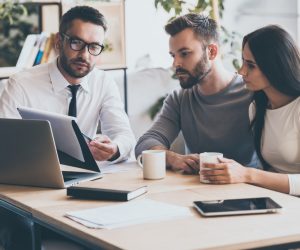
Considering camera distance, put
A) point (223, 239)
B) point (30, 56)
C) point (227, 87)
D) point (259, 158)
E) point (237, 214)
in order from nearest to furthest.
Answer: point (223, 239) → point (237, 214) → point (259, 158) → point (227, 87) → point (30, 56)

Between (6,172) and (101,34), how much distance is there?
2.97 feet

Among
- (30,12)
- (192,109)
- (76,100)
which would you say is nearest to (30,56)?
(30,12)

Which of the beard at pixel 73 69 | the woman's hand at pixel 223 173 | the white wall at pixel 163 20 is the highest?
the white wall at pixel 163 20

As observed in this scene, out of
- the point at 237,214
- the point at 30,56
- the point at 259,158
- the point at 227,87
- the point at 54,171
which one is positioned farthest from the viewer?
the point at 30,56

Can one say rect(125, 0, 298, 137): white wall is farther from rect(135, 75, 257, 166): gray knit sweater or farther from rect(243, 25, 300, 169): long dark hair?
rect(243, 25, 300, 169): long dark hair

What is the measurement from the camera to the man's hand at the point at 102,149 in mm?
2393

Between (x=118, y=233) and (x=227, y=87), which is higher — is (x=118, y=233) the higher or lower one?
the lower one

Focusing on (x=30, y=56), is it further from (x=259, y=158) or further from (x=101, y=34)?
(x=259, y=158)

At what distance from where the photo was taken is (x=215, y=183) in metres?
2.06

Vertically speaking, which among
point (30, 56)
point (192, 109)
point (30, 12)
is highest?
point (30, 12)

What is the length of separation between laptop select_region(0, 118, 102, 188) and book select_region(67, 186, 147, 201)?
0.47ft

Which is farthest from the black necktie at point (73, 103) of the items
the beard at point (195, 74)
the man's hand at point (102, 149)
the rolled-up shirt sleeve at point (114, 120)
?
the beard at point (195, 74)

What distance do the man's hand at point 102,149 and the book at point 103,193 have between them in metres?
0.47

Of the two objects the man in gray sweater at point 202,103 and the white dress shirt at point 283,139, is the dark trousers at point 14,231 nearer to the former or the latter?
the man in gray sweater at point 202,103
